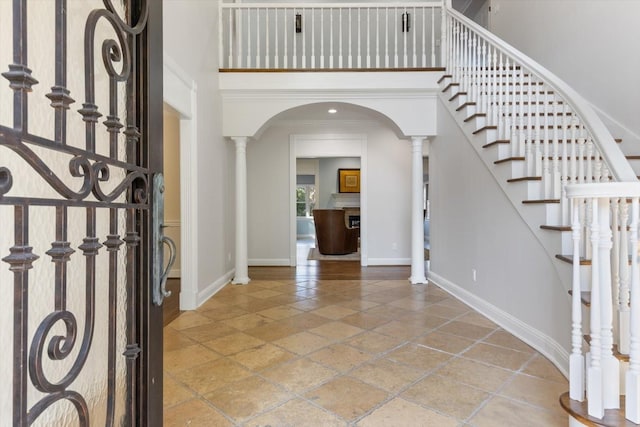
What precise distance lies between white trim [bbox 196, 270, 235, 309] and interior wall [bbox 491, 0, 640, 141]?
439 centimetres

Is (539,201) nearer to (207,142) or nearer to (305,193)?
(207,142)

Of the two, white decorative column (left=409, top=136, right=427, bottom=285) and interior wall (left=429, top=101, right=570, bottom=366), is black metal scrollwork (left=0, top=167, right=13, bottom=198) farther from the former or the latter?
white decorative column (left=409, top=136, right=427, bottom=285)

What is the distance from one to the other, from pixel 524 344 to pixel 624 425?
3.96ft

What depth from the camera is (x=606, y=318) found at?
1305mm

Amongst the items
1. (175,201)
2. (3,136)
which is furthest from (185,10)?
(3,136)

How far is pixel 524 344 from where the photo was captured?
2.34m

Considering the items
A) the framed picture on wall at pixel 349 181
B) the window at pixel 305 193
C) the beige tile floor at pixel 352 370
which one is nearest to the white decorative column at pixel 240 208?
the beige tile floor at pixel 352 370

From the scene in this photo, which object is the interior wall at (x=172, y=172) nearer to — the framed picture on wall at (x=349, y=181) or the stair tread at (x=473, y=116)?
the stair tread at (x=473, y=116)

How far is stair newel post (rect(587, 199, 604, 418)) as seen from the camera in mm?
1272

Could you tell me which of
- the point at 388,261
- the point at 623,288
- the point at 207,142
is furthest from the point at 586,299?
the point at 388,261

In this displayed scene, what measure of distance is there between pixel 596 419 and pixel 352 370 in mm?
1143

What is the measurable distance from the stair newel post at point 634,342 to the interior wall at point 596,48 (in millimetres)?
2437

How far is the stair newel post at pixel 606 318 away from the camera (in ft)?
4.23

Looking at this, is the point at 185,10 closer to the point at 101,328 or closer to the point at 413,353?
the point at 101,328
